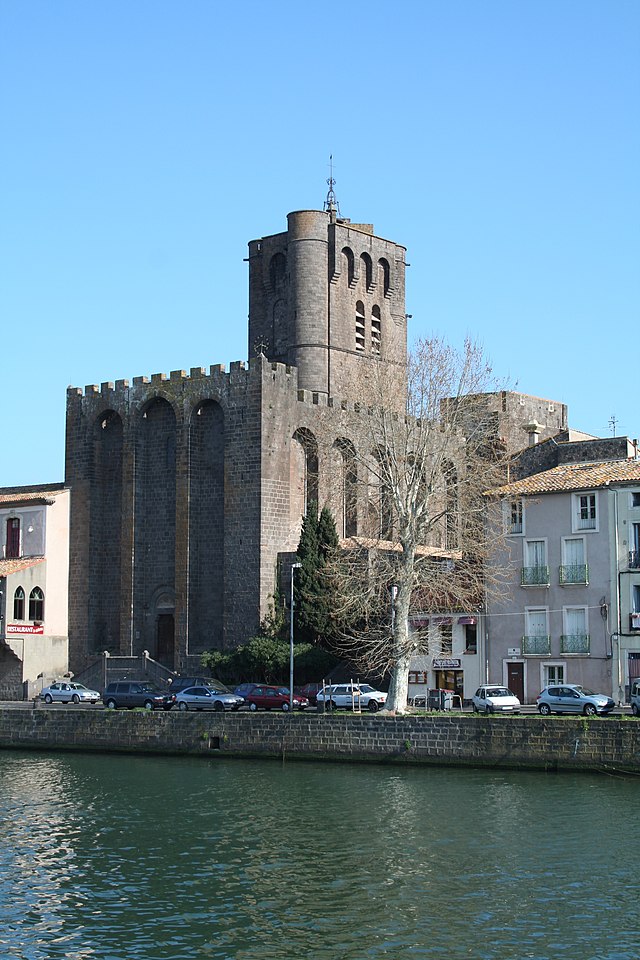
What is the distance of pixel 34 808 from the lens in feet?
115

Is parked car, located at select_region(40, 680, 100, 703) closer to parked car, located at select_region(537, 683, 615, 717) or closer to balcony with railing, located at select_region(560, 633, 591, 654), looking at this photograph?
balcony with railing, located at select_region(560, 633, 591, 654)

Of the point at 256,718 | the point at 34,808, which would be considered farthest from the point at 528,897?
the point at 256,718

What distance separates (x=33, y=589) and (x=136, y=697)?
1493 cm

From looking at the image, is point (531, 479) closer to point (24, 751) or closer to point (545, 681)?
point (545, 681)

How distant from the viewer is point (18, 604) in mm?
66375

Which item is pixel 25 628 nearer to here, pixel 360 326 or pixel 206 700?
pixel 206 700

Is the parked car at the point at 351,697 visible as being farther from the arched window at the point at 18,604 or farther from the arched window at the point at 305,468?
the arched window at the point at 18,604

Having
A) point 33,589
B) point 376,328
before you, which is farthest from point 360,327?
point 33,589

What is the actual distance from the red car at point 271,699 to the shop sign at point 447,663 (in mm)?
5443

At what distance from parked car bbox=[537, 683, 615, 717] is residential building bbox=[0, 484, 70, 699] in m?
29.4

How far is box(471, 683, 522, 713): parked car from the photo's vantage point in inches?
1831

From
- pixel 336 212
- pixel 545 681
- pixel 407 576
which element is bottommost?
pixel 545 681

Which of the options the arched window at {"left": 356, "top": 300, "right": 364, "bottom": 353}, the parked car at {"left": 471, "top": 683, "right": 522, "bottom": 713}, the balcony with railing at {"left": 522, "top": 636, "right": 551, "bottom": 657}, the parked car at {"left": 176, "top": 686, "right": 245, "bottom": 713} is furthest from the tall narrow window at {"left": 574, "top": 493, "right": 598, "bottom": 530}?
the arched window at {"left": 356, "top": 300, "right": 364, "bottom": 353}

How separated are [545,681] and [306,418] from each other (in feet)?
69.2
